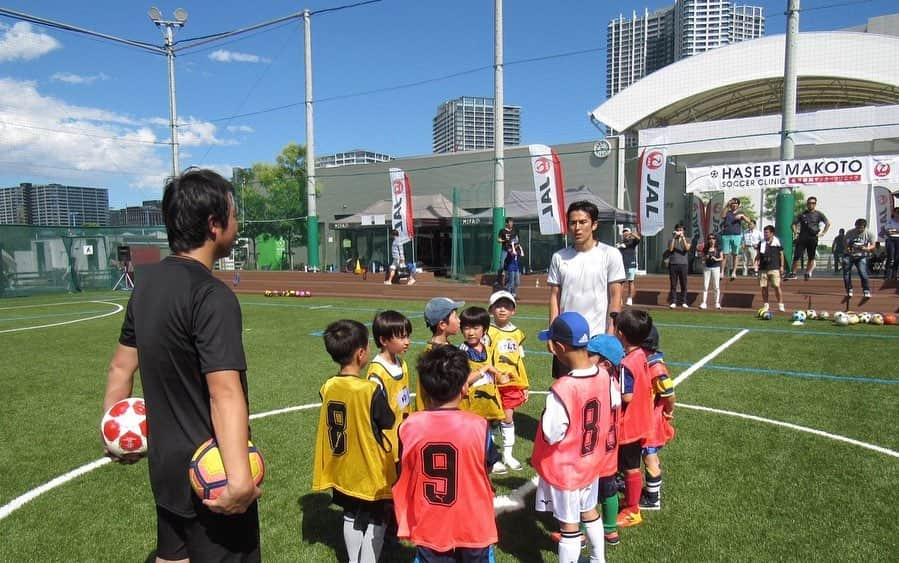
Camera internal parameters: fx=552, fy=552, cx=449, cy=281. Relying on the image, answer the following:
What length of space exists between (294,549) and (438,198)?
2611 cm

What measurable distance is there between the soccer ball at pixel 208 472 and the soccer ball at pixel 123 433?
22.9 inches

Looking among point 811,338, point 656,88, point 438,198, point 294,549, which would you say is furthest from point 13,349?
point 656,88

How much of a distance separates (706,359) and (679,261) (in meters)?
6.43

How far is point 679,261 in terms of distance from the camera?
1477 centimetres

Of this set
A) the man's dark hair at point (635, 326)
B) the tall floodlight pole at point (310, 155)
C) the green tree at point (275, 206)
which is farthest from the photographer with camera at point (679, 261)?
the green tree at point (275, 206)

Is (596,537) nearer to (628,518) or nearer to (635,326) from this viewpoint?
(628,518)

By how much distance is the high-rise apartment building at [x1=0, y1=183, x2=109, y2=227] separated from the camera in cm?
4531

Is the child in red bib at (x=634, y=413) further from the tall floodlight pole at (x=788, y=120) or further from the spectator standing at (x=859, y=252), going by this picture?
the tall floodlight pole at (x=788, y=120)

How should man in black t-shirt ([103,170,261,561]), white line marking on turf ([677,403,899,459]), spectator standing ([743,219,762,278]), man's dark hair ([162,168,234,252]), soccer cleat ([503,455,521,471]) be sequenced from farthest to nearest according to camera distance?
spectator standing ([743,219,762,278]), white line marking on turf ([677,403,899,459]), soccer cleat ([503,455,521,471]), man's dark hair ([162,168,234,252]), man in black t-shirt ([103,170,261,561])

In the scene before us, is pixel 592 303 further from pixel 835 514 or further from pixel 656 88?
pixel 656 88

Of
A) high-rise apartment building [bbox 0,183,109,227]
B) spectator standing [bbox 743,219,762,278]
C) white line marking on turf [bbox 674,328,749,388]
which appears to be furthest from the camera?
high-rise apartment building [bbox 0,183,109,227]

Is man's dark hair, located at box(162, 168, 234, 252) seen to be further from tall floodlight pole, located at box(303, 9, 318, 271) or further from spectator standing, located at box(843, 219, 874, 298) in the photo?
tall floodlight pole, located at box(303, 9, 318, 271)

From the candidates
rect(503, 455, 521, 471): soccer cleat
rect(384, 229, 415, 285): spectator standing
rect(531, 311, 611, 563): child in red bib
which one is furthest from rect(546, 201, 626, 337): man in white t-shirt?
rect(384, 229, 415, 285): spectator standing

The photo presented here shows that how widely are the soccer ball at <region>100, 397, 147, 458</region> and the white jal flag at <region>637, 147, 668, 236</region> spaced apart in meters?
15.7
